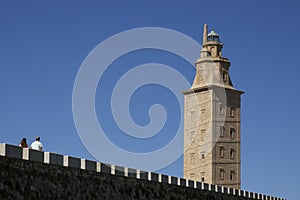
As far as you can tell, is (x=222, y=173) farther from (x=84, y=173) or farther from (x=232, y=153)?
(x=84, y=173)

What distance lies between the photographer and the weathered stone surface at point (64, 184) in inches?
589

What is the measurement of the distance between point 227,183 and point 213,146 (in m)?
3.26

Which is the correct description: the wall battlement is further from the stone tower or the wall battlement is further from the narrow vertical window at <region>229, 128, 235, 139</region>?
the narrow vertical window at <region>229, 128, 235, 139</region>

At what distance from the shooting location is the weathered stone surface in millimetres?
14961

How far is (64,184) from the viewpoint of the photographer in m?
17.0

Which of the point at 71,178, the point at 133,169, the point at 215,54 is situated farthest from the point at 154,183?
the point at 215,54

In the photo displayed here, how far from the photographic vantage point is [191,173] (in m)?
65.7

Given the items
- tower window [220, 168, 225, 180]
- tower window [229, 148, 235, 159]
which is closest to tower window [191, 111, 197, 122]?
tower window [229, 148, 235, 159]

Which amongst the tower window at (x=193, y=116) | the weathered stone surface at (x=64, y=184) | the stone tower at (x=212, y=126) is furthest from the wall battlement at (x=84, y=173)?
the tower window at (x=193, y=116)

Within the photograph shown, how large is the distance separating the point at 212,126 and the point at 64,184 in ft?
159

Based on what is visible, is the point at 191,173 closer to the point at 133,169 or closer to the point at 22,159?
the point at 133,169

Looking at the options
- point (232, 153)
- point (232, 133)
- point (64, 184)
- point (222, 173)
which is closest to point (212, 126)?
point (232, 133)

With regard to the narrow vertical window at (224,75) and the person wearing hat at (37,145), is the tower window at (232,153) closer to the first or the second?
the narrow vertical window at (224,75)

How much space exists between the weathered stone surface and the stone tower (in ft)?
137
